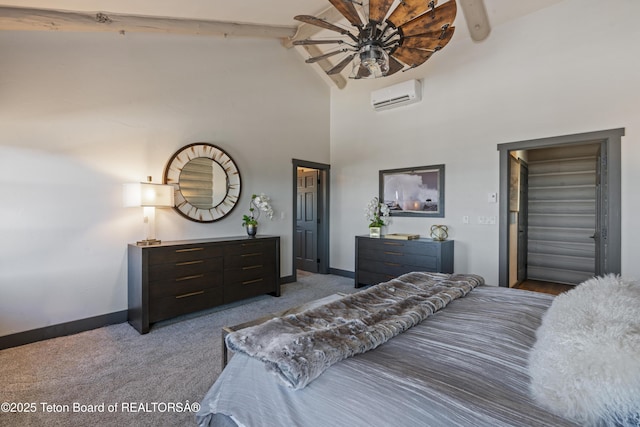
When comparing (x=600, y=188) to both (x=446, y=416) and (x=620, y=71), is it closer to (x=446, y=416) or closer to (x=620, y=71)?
(x=620, y=71)

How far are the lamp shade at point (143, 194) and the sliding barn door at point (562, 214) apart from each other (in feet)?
19.0

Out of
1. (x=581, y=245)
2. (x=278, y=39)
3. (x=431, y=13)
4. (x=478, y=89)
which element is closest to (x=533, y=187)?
(x=581, y=245)

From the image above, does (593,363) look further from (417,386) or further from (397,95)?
(397,95)

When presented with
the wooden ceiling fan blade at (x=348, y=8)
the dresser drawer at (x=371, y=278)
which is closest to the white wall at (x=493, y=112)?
the dresser drawer at (x=371, y=278)

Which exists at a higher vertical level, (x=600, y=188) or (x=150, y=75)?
(x=150, y=75)

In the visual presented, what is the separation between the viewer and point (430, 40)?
220cm

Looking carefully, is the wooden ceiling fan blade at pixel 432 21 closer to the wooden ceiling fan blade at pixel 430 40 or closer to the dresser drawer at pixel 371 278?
the wooden ceiling fan blade at pixel 430 40

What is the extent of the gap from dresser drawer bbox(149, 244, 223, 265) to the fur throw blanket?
6.93 ft

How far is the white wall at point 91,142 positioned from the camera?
281cm

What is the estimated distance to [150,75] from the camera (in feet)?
11.8

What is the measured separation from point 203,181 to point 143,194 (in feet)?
3.17

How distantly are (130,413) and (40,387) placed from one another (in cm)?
82

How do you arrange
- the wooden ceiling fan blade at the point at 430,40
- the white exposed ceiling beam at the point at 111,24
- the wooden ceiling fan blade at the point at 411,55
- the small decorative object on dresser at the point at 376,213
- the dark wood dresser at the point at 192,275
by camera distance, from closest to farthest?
the wooden ceiling fan blade at the point at 430,40, the wooden ceiling fan blade at the point at 411,55, the white exposed ceiling beam at the point at 111,24, the dark wood dresser at the point at 192,275, the small decorative object on dresser at the point at 376,213

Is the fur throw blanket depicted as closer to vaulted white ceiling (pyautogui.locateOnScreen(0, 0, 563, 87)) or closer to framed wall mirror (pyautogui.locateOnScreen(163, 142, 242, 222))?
framed wall mirror (pyautogui.locateOnScreen(163, 142, 242, 222))
